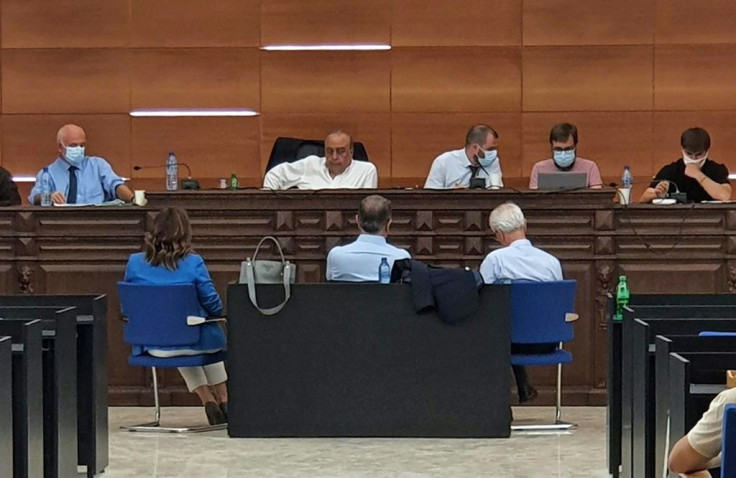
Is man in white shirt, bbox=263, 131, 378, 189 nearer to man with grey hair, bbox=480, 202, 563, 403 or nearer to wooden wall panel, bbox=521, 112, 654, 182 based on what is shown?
man with grey hair, bbox=480, 202, 563, 403

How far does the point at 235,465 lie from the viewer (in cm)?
619

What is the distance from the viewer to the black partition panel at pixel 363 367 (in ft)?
22.3

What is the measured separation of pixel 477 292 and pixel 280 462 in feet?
4.15

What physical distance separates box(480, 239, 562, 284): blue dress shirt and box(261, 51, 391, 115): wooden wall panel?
3679 mm

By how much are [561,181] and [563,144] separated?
733 millimetres

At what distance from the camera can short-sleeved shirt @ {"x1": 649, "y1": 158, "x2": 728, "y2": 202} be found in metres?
8.64

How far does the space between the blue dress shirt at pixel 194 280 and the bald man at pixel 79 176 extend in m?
1.76

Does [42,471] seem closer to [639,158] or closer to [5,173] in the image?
[5,173]

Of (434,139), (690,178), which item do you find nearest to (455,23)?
(434,139)

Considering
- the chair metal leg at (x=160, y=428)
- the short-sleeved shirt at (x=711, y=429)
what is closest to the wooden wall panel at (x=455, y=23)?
the chair metal leg at (x=160, y=428)

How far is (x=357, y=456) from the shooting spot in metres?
6.39

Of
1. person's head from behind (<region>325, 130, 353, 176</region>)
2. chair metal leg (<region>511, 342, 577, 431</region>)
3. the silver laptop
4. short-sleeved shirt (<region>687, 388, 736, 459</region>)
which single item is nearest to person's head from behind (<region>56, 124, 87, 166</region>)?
person's head from behind (<region>325, 130, 353, 176</region>)

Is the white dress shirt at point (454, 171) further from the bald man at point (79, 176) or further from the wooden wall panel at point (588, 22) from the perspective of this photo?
the wooden wall panel at point (588, 22)

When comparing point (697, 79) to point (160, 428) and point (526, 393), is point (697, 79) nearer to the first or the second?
point (526, 393)
